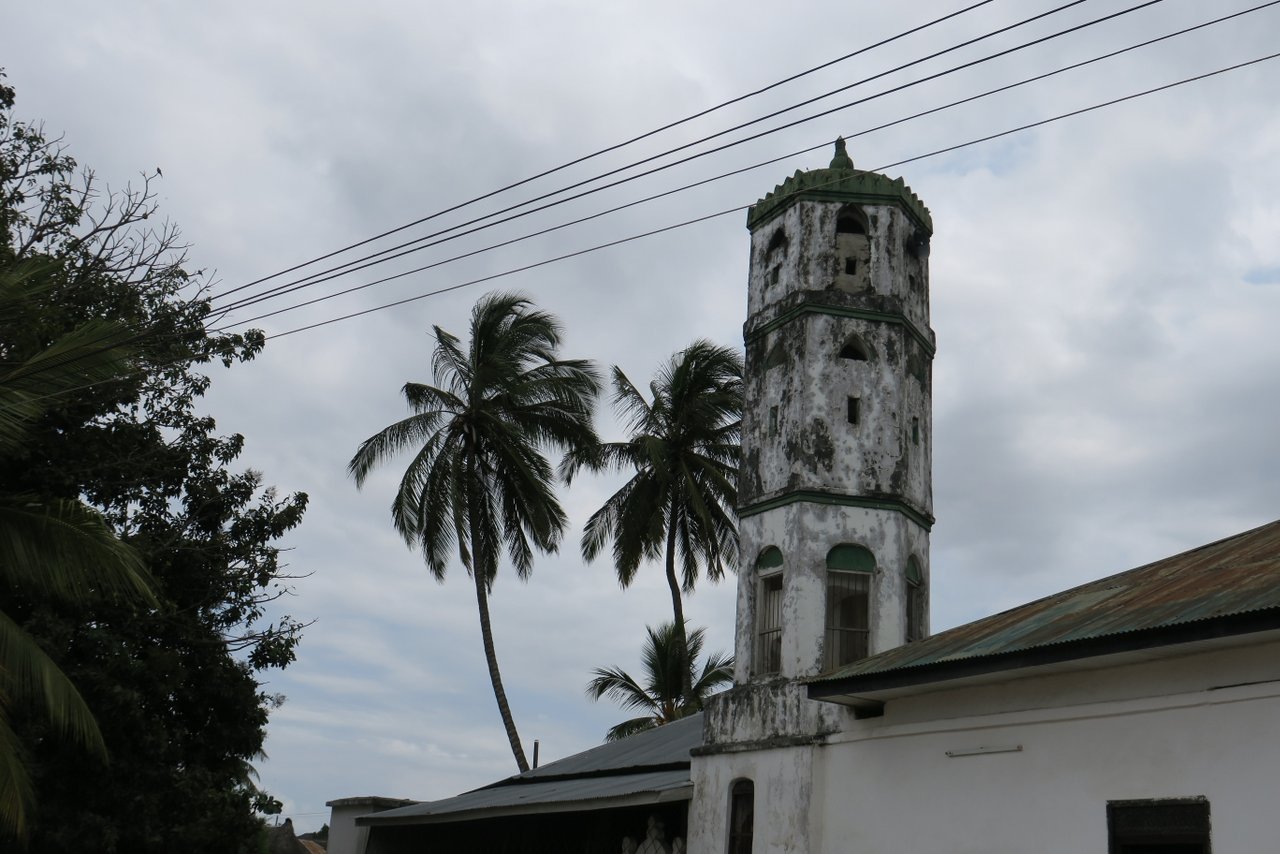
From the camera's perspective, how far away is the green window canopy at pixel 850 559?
50.8 feet

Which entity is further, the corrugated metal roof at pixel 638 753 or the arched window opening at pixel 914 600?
the corrugated metal roof at pixel 638 753

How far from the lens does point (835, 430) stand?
1589 cm

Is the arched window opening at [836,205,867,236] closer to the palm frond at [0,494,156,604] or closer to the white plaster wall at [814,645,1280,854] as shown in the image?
the white plaster wall at [814,645,1280,854]

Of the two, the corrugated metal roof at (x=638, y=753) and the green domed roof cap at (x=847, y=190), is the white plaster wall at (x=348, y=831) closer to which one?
the corrugated metal roof at (x=638, y=753)

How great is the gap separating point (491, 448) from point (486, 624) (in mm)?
3737

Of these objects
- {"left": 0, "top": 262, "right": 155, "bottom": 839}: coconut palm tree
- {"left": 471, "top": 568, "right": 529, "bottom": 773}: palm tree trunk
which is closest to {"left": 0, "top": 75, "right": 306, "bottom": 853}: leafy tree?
{"left": 0, "top": 262, "right": 155, "bottom": 839}: coconut palm tree

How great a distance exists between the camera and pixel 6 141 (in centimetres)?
1666

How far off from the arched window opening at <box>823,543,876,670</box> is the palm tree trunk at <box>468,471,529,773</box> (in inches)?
512

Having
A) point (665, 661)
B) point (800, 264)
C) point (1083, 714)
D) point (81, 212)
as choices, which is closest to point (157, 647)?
point (81, 212)

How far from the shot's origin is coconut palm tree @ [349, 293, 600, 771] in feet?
88.5

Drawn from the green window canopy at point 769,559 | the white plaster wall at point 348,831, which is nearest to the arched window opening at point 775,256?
the green window canopy at point 769,559

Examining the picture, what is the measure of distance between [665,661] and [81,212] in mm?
21403

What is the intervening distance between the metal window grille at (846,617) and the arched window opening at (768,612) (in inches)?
24.4

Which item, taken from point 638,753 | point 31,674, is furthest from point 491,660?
point 31,674
